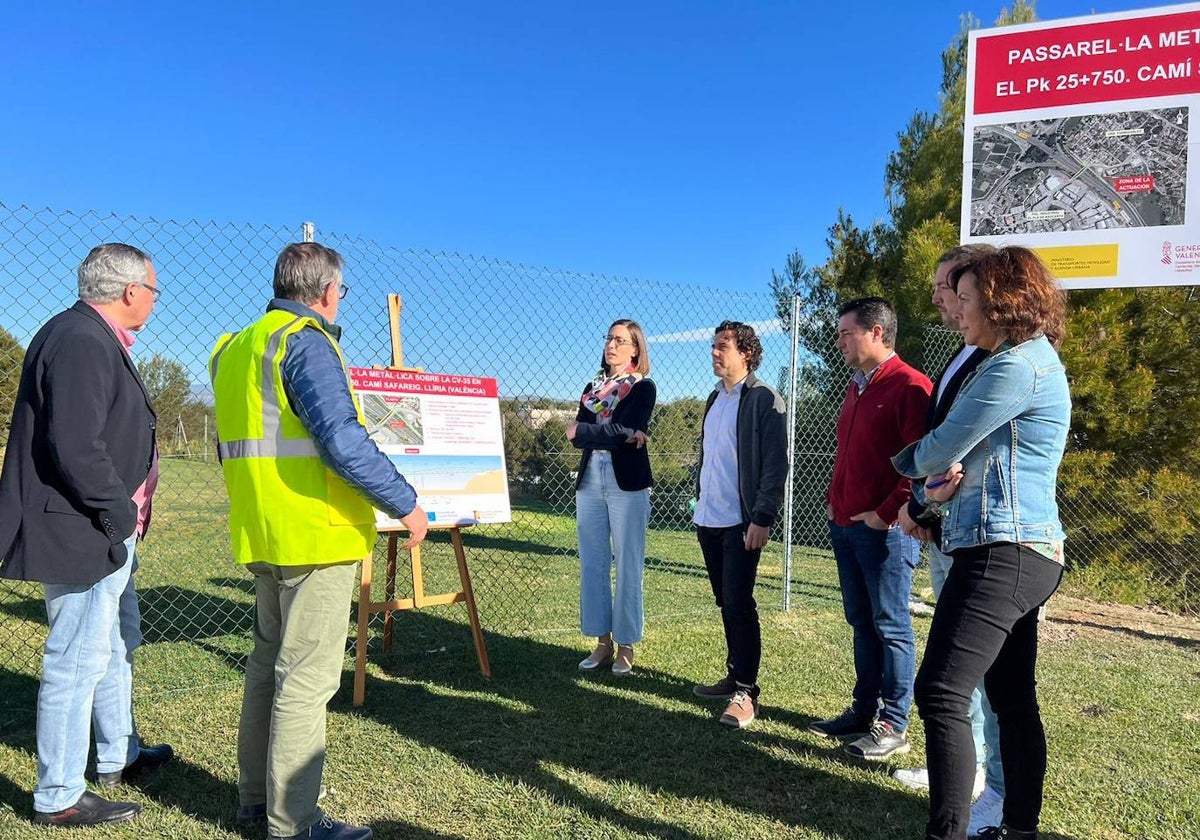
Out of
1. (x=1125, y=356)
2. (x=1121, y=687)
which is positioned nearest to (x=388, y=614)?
(x=1121, y=687)

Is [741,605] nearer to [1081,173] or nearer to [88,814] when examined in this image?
[88,814]

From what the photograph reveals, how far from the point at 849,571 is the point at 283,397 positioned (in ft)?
8.37

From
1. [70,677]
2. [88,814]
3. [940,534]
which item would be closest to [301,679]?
[70,677]

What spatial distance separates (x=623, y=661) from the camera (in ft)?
15.1

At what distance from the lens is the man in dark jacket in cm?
389

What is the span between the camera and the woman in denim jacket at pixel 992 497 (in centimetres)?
225

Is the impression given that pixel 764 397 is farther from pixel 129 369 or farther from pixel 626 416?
pixel 129 369

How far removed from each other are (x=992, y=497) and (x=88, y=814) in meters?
3.07

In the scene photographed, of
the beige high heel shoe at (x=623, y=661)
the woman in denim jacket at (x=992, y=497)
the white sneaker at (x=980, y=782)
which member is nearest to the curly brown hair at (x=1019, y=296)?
the woman in denim jacket at (x=992, y=497)

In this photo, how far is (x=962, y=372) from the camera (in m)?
2.76

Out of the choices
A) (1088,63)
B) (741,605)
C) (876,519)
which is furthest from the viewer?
(1088,63)

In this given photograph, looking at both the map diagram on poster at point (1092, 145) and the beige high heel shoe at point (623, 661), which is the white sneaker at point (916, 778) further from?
the map diagram on poster at point (1092, 145)

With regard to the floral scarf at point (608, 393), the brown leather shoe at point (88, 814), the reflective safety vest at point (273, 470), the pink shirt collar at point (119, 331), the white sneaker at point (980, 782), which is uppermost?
the pink shirt collar at point (119, 331)

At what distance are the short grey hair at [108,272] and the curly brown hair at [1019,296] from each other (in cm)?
284
